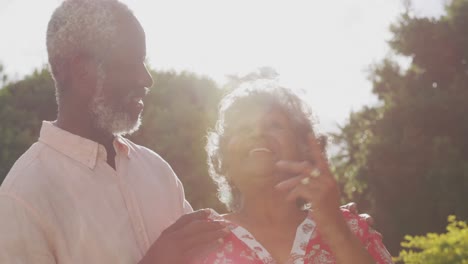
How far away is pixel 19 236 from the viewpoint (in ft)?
10.7

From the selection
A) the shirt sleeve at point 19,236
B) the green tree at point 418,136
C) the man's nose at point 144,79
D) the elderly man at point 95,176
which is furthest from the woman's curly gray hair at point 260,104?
the green tree at point 418,136

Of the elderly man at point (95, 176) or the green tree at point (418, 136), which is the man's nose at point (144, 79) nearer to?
the elderly man at point (95, 176)

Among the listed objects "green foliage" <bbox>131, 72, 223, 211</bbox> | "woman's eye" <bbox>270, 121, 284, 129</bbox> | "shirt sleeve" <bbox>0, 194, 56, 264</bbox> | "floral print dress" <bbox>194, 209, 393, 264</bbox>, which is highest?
"green foliage" <bbox>131, 72, 223, 211</bbox>

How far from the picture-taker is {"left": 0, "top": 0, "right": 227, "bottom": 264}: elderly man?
3.28 metres

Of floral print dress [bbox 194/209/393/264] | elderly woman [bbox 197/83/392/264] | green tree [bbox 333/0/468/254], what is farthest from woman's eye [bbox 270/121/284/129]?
green tree [bbox 333/0/468/254]

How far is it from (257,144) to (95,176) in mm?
851

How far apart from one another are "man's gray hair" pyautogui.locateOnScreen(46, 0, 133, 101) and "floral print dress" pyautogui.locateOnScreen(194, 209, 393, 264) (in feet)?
3.64

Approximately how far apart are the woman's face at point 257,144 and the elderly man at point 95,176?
1.14ft

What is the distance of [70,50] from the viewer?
12.4 feet

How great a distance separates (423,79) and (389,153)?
302cm

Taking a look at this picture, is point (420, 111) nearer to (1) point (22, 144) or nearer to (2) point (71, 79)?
(1) point (22, 144)

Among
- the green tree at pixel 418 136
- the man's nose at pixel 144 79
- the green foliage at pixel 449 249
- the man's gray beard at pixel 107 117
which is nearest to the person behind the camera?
the man's gray beard at pixel 107 117

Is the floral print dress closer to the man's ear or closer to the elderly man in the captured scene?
the elderly man

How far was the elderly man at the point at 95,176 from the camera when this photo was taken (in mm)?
3283
